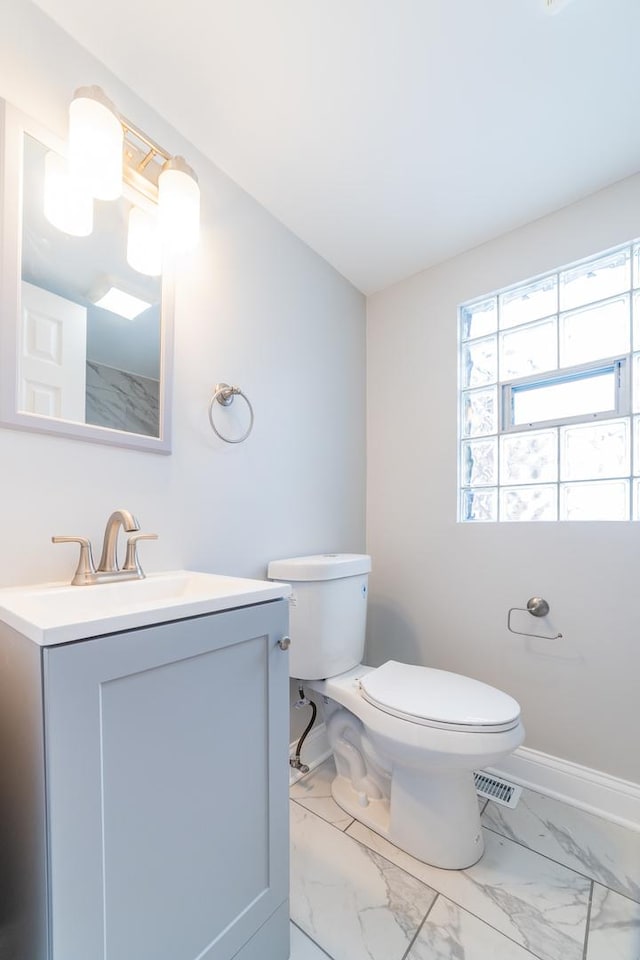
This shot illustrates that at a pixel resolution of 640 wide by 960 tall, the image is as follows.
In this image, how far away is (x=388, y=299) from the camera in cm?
199

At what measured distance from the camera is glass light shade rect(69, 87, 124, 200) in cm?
88

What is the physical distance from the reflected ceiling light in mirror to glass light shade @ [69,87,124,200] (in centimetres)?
21

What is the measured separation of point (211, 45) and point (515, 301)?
4.32ft

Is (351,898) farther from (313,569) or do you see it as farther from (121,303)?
(121,303)

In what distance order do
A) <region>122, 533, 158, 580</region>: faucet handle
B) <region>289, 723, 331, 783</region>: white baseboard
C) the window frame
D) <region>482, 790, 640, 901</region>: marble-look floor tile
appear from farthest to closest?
<region>289, 723, 331, 783</region>: white baseboard
the window frame
<region>482, 790, 640, 901</region>: marble-look floor tile
<region>122, 533, 158, 580</region>: faucet handle

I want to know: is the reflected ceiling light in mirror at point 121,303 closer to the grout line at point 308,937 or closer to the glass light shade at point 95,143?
the glass light shade at point 95,143

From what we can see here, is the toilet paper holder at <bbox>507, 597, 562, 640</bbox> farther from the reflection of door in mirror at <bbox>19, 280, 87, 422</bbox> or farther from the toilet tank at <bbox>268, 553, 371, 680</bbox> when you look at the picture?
the reflection of door in mirror at <bbox>19, 280, 87, 422</bbox>

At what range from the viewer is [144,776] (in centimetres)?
63

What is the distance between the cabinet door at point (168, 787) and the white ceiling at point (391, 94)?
4.47ft

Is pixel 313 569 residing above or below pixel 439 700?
above

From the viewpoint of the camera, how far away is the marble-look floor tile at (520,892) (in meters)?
0.93

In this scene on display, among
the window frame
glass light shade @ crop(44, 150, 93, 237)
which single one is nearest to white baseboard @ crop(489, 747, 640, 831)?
the window frame

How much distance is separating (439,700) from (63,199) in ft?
5.26

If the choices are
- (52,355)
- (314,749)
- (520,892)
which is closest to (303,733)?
(314,749)
